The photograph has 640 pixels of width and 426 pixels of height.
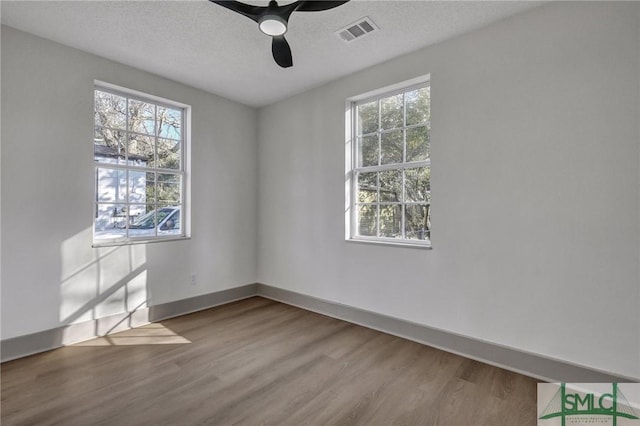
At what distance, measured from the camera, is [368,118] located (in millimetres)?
3541

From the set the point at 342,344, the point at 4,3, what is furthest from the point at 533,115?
the point at 4,3

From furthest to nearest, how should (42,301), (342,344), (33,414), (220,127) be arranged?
(220,127), (342,344), (42,301), (33,414)

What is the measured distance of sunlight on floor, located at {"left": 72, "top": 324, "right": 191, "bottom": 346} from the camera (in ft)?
9.61

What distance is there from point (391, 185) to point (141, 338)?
301 cm

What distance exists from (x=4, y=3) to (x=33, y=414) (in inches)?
116

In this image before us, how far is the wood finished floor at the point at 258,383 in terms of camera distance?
6.24ft

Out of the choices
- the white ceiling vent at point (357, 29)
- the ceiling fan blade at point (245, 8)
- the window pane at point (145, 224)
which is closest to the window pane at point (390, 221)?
the white ceiling vent at point (357, 29)

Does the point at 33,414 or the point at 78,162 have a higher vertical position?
the point at 78,162

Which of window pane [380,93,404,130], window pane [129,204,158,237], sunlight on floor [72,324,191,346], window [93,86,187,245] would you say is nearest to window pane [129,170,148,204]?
window [93,86,187,245]

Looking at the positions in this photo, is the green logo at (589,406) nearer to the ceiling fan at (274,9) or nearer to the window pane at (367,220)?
the window pane at (367,220)

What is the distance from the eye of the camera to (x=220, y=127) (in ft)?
13.7

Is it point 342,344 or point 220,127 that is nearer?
point 342,344

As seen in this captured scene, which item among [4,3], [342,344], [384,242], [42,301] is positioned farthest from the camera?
[384,242]

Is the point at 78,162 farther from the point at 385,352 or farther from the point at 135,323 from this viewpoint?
the point at 385,352
